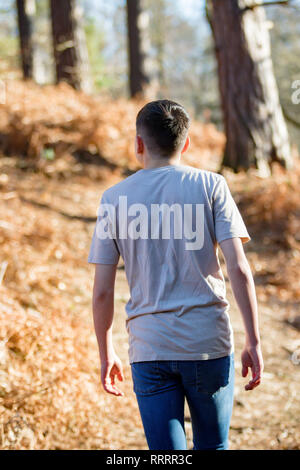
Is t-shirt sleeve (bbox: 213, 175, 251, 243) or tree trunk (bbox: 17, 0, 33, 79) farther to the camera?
tree trunk (bbox: 17, 0, 33, 79)

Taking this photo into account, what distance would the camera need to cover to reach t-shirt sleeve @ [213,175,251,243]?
213 centimetres

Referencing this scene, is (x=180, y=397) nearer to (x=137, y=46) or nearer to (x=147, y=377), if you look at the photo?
(x=147, y=377)

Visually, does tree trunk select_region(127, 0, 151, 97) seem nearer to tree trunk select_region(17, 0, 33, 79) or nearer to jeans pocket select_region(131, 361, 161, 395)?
tree trunk select_region(17, 0, 33, 79)

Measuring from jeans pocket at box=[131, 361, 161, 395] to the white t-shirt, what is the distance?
32mm

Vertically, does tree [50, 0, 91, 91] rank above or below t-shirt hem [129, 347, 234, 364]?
above

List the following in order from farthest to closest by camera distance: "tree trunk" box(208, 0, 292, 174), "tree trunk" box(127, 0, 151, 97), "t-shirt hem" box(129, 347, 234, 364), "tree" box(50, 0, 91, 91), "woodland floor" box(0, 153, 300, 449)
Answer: "tree trunk" box(127, 0, 151, 97) → "tree" box(50, 0, 91, 91) → "tree trunk" box(208, 0, 292, 174) → "woodland floor" box(0, 153, 300, 449) → "t-shirt hem" box(129, 347, 234, 364)

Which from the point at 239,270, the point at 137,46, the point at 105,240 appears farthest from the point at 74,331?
the point at 137,46

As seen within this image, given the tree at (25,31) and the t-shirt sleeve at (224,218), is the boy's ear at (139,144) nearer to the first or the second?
the t-shirt sleeve at (224,218)

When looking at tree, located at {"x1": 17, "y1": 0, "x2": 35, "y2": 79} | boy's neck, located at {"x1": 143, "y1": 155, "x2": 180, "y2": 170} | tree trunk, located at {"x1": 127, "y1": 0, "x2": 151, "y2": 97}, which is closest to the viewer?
boy's neck, located at {"x1": 143, "y1": 155, "x2": 180, "y2": 170}

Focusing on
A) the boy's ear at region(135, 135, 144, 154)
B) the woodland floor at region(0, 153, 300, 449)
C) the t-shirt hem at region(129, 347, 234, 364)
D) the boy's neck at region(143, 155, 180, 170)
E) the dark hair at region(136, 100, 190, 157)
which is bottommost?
the woodland floor at region(0, 153, 300, 449)

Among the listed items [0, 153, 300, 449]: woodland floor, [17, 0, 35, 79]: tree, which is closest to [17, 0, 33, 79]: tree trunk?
[17, 0, 35, 79]: tree

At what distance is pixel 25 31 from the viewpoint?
16312mm

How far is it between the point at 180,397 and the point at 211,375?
16cm

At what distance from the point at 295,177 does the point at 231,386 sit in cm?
624
